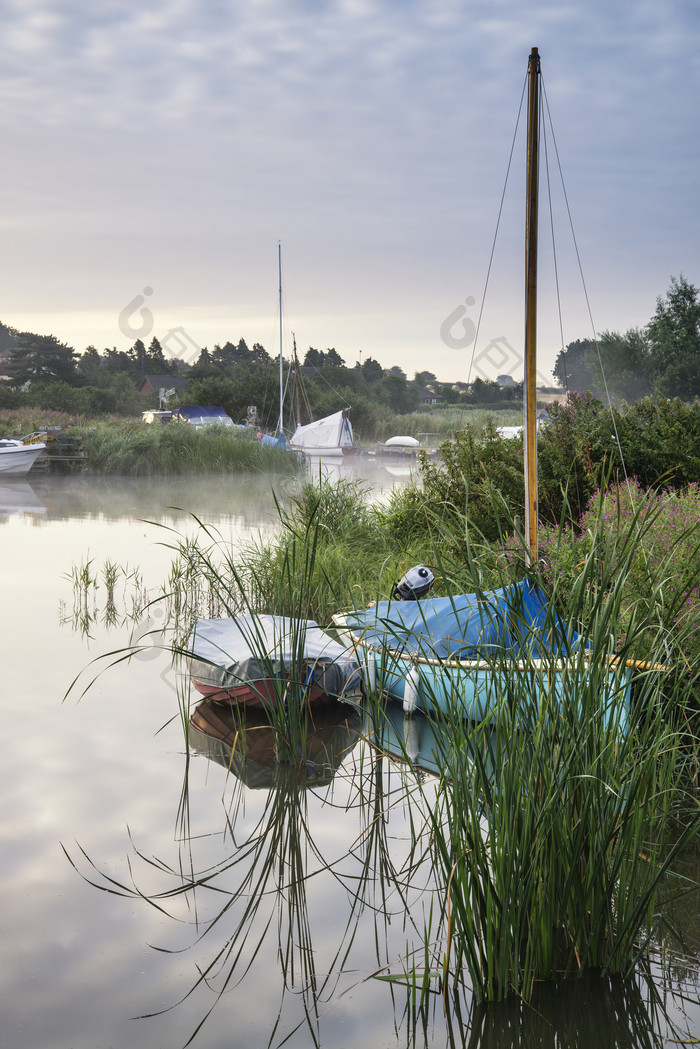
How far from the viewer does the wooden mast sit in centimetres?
699

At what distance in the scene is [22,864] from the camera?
4500 millimetres

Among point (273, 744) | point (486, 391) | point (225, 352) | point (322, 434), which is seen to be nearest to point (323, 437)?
point (322, 434)

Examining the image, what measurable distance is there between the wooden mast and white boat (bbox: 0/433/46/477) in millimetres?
23202

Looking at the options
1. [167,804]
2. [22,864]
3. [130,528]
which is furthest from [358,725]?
[130,528]

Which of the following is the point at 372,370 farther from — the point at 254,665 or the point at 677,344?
the point at 254,665

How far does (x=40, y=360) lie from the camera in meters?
58.2

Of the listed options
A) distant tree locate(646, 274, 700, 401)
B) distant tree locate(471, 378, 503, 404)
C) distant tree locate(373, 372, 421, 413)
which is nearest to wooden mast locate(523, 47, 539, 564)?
distant tree locate(646, 274, 700, 401)

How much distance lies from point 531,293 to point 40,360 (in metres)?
55.6

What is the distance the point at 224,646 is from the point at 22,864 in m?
2.53

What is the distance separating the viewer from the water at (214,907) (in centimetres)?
319

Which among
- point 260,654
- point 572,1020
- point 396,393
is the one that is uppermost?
point 396,393

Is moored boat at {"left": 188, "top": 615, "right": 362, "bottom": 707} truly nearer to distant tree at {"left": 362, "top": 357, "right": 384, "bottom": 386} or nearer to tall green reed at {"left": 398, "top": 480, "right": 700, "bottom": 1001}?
tall green reed at {"left": 398, "top": 480, "right": 700, "bottom": 1001}

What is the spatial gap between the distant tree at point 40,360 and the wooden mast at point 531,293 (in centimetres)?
5299

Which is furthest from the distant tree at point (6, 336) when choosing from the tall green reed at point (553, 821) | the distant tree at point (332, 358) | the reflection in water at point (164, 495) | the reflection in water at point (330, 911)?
the tall green reed at point (553, 821)
